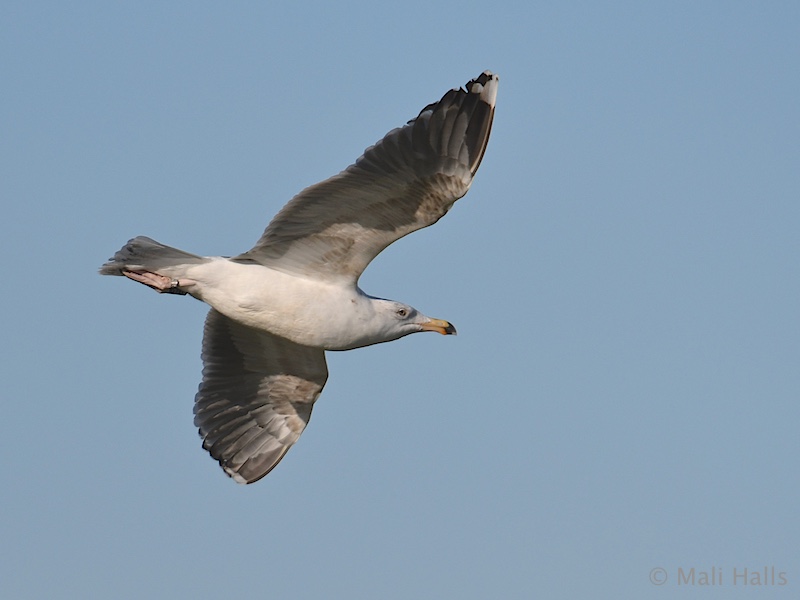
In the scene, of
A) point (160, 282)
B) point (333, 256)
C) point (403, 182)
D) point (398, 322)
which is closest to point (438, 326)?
point (398, 322)

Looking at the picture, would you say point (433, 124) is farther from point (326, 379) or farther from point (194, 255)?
point (326, 379)

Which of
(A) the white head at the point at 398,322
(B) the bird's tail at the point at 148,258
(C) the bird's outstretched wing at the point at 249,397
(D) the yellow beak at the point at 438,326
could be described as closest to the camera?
(B) the bird's tail at the point at 148,258

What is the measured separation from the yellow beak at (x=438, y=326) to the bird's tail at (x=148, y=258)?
2.64 meters

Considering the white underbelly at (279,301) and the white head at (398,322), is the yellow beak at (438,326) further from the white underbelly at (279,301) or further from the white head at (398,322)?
the white underbelly at (279,301)

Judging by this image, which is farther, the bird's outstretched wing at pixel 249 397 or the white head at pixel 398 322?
the bird's outstretched wing at pixel 249 397

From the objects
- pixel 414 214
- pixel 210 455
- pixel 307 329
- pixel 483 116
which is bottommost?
pixel 210 455

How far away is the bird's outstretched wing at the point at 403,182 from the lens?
1355 centimetres

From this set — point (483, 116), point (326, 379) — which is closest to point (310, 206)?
point (483, 116)

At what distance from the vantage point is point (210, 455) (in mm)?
16906

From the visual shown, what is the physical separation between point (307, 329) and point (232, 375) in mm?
2531

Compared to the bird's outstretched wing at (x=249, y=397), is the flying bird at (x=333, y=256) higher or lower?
higher

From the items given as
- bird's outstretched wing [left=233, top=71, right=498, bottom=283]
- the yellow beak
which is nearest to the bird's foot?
bird's outstretched wing [left=233, top=71, right=498, bottom=283]

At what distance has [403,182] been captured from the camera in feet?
45.0

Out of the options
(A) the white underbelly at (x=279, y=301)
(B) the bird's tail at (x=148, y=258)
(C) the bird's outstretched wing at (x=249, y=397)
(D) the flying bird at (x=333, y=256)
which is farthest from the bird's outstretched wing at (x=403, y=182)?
(C) the bird's outstretched wing at (x=249, y=397)
